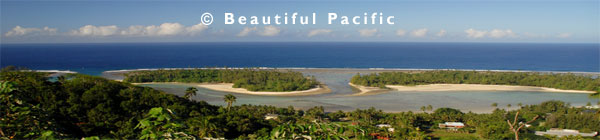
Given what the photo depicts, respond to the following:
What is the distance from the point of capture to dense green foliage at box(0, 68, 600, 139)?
2.59 metres

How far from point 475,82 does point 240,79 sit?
83.0 ft

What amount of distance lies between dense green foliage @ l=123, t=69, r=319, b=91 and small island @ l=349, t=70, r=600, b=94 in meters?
6.09

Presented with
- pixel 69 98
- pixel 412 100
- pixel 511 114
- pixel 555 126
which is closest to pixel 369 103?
pixel 412 100

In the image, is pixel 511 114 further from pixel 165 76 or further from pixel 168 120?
pixel 165 76

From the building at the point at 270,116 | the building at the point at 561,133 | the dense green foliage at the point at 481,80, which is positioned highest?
the dense green foliage at the point at 481,80

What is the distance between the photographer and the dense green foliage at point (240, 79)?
35.5 metres

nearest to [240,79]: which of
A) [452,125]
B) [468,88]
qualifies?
[468,88]

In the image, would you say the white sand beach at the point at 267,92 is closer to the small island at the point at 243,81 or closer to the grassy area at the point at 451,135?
the small island at the point at 243,81

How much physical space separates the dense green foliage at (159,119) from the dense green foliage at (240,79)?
529 inches

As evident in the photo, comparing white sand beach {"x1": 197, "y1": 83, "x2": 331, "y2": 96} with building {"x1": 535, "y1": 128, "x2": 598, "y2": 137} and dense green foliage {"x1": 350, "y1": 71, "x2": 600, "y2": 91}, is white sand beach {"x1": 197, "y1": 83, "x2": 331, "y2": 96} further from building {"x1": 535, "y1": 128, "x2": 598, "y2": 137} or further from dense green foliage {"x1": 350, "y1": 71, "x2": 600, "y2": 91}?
building {"x1": 535, "y1": 128, "x2": 598, "y2": 137}

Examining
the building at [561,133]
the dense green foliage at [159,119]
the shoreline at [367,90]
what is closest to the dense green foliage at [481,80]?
the shoreline at [367,90]

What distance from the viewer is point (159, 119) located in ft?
8.06

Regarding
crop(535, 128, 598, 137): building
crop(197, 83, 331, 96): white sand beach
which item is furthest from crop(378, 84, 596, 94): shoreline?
crop(535, 128, 598, 137): building

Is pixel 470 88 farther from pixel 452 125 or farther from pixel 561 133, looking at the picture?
pixel 452 125
